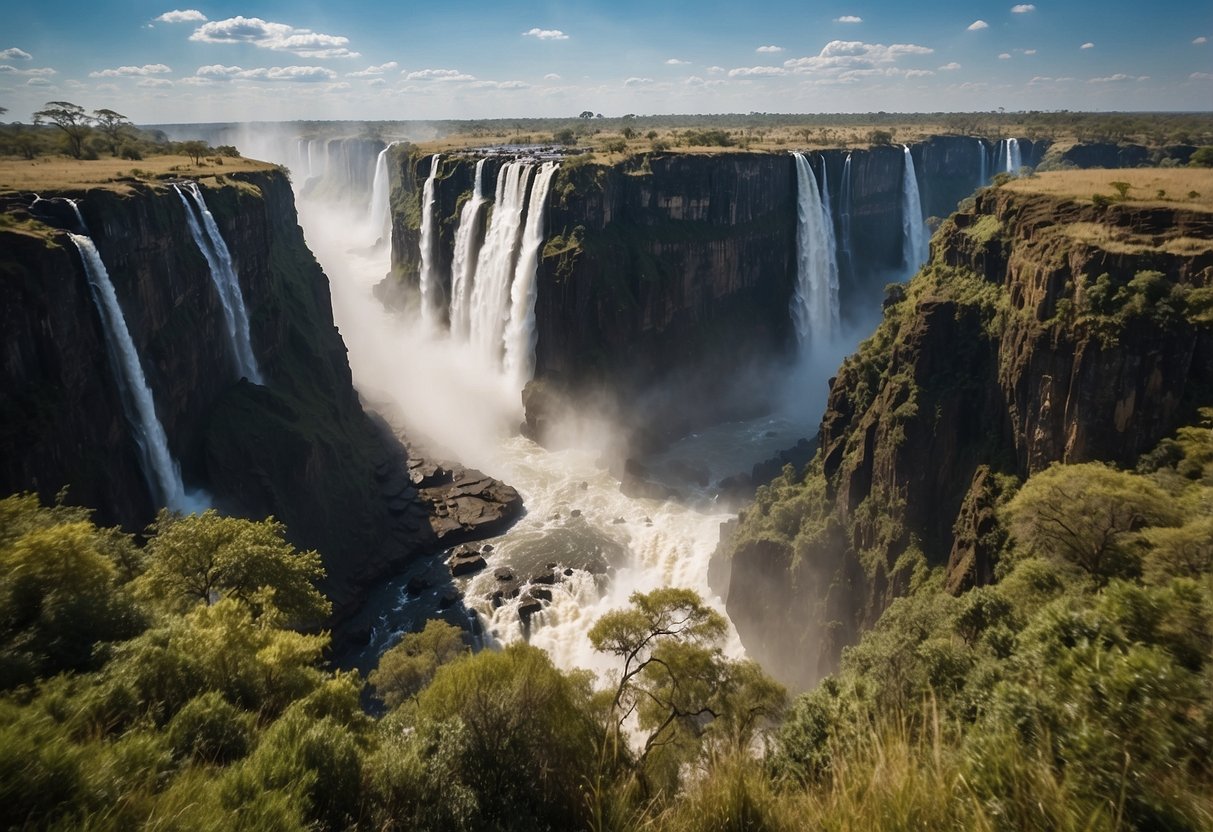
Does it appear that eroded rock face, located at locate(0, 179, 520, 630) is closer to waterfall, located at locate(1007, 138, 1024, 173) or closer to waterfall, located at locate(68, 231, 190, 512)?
waterfall, located at locate(68, 231, 190, 512)

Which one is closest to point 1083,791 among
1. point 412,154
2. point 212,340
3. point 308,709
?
point 308,709

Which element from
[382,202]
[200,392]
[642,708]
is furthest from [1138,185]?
[382,202]

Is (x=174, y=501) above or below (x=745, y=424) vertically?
above

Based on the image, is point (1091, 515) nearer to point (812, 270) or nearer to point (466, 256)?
point (812, 270)

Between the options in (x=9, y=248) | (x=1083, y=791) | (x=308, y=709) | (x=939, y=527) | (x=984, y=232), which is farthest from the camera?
(x=984, y=232)

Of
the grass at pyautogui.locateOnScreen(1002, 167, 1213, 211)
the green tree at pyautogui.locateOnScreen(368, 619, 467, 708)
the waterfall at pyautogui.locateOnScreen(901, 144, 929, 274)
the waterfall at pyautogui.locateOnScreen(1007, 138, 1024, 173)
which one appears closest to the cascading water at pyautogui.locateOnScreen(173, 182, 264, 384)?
the green tree at pyautogui.locateOnScreen(368, 619, 467, 708)

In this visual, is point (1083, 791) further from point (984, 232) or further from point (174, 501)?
point (174, 501)

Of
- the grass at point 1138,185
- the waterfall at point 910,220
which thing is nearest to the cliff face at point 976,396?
the grass at point 1138,185
